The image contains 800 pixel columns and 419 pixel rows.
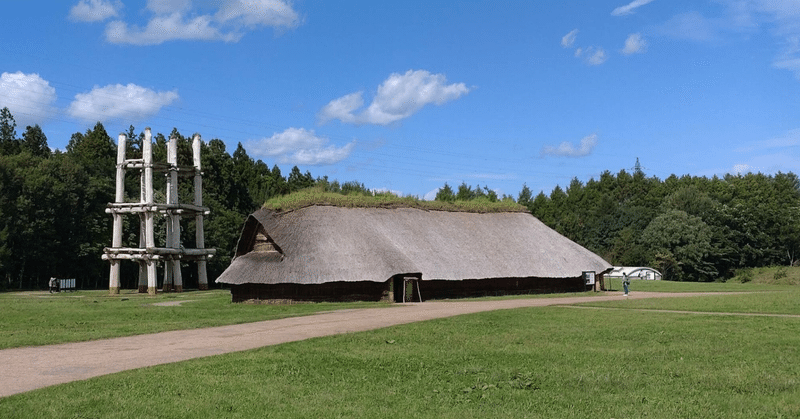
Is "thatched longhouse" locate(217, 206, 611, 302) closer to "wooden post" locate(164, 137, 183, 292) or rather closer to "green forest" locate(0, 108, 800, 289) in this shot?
"green forest" locate(0, 108, 800, 289)

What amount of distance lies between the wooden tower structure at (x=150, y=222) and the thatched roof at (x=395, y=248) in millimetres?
14577

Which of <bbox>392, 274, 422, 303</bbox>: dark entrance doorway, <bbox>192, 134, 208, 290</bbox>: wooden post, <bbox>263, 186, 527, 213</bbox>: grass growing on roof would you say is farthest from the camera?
<bbox>192, 134, 208, 290</bbox>: wooden post

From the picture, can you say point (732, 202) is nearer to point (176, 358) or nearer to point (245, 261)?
point (245, 261)

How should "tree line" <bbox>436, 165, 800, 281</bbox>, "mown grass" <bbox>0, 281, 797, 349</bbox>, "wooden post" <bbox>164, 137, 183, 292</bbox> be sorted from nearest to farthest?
"mown grass" <bbox>0, 281, 797, 349</bbox>
"wooden post" <bbox>164, 137, 183, 292</bbox>
"tree line" <bbox>436, 165, 800, 281</bbox>

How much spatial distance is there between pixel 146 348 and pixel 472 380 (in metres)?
9.39

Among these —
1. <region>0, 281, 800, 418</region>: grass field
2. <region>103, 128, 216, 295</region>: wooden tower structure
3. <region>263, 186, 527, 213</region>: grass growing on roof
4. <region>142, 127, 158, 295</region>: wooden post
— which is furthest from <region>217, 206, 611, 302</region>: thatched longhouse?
<region>0, 281, 800, 418</region>: grass field

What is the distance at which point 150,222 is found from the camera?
56.8 m

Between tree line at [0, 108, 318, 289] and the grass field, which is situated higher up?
tree line at [0, 108, 318, 289]

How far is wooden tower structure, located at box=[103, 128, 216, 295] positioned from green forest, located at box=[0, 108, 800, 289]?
10.4 meters

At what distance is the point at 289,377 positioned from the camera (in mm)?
13141

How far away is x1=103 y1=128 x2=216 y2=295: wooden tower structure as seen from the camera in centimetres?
5616

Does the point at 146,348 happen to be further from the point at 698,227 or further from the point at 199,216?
the point at 698,227

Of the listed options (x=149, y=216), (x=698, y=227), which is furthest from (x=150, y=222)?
(x=698, y=227)

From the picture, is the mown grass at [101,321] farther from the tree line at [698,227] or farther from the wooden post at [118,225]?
the tree line at [698,227]
